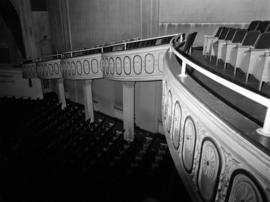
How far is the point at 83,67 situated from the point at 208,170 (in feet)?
23.5

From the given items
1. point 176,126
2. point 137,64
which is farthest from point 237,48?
point 137,64

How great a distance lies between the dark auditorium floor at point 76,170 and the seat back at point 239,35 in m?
2.86

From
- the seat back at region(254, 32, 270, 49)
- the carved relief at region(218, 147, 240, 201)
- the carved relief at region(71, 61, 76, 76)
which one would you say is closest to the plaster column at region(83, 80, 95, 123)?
the carved relief at region(71, 61, 76, 76)

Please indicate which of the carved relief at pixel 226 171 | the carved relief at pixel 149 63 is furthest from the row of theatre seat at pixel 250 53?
the carved relief at pixel 149 63

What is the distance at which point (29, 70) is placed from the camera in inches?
469

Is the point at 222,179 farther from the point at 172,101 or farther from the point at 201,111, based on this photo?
the point at 172,101

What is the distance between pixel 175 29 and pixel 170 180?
487cm

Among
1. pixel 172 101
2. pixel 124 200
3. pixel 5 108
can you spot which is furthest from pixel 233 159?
pixel 5 108

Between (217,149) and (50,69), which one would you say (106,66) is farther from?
(217,149)

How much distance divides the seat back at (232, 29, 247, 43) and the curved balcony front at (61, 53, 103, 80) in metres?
4.71

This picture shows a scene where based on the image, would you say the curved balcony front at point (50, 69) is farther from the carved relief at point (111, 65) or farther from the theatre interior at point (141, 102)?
the carved relief at point (111, 65)

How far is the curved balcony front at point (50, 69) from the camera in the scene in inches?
377

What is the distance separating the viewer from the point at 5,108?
33.2 feet

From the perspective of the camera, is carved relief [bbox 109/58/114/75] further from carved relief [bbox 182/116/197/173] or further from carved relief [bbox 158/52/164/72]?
carved relief [bbox 182/116/197/173]
